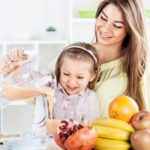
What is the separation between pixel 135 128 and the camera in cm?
91

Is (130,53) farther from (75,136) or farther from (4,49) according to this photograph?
(4,49)

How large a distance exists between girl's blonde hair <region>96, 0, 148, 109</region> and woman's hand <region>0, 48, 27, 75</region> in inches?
11.8

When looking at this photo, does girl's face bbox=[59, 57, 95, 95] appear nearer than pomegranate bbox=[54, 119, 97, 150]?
No

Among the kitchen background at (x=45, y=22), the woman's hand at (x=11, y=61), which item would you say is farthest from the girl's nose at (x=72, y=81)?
the kitchen background at (x=45, y=22)

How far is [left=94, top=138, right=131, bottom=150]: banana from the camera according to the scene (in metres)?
0.87

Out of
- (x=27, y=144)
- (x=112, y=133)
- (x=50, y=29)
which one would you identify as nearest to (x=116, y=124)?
(x=112, y=133)

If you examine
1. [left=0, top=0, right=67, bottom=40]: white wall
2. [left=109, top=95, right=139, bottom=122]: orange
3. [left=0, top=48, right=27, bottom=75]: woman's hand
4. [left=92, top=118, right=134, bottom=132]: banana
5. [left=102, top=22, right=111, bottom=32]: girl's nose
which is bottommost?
[left=92, top=118, right=134, bottom=132]: banana

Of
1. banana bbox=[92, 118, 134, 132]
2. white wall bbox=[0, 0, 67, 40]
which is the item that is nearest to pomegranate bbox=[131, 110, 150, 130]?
banana bbox=[92, 118, 134, 132]

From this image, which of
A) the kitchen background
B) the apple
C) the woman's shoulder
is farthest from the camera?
the kitchen background

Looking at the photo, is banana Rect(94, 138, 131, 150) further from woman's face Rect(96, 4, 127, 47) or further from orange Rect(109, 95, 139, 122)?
woman's face Rect(96, 4, 127, 47)

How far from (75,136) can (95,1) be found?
4.84ft

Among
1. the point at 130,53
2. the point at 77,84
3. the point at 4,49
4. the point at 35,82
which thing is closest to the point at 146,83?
the point at 130,53

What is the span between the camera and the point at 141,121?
907 mm

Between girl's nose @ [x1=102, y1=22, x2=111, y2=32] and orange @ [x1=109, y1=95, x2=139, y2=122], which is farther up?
girl's nose @ [x1=102, y1=22, x2=111, y2=32]
